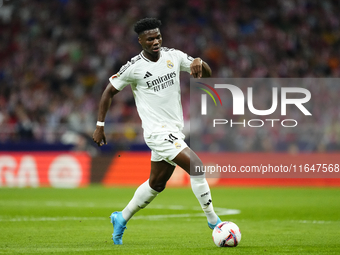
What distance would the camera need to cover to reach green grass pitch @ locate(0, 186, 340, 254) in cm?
621

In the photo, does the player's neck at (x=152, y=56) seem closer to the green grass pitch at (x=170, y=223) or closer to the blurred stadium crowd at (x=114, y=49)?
the green grass pitch at (x=170, y=223)

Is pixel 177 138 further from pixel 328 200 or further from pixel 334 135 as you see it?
pixel 334 135

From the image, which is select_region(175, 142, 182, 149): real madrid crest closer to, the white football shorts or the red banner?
the white football shorts

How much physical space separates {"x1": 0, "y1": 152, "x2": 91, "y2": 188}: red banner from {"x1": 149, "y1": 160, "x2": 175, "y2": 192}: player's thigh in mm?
12332

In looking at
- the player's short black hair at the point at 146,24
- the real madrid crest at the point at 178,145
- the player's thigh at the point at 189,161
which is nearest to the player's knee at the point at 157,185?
the player's thigh at the point at 189,161

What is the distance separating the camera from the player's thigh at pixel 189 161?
6340mm

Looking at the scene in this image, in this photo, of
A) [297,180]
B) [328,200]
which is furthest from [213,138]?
[328,200]

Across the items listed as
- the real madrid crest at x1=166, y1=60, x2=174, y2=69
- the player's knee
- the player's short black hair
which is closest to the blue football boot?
the player's knee

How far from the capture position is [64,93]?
22.1 m

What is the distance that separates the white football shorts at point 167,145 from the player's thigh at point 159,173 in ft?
0.29

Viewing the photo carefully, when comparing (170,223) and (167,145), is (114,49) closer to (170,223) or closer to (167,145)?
(170,223)

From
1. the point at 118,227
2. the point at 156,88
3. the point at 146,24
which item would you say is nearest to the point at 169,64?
the point at 156,88

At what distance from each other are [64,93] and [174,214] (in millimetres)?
12720

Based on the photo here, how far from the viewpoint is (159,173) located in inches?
268
